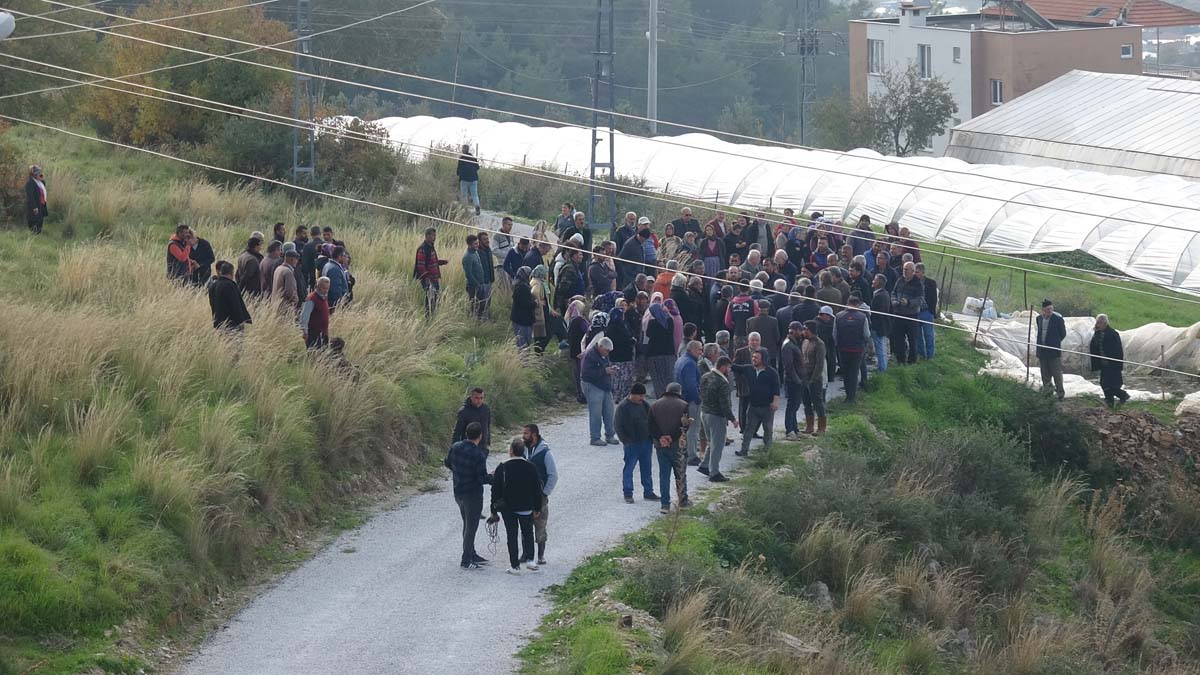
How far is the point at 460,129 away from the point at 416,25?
85.9ft

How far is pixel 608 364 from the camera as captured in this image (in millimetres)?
16875

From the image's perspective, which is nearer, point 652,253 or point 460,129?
point 652,253

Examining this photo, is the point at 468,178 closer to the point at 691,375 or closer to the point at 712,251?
the point at 712,251

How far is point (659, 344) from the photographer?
58.5 ft

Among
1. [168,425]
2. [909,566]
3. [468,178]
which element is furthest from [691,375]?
[468,178]

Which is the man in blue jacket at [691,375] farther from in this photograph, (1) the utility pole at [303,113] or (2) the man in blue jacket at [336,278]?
(1) the utility pole at [303,113]

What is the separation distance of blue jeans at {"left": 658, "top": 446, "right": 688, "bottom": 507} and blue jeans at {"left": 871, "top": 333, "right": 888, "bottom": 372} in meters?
7.02

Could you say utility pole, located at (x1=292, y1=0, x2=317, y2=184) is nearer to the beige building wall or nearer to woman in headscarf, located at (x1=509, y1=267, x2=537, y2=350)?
Result: woman in headscarf, located at (x1=509, y1=267, x2=537, y2=350)

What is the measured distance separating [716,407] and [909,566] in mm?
2799

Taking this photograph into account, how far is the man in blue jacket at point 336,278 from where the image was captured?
731 inches

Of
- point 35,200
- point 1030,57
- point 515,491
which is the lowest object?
point 515,491

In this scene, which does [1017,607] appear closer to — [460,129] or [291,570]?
[291,570]

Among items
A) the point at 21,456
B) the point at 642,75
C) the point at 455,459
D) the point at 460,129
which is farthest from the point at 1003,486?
the point at 642,75

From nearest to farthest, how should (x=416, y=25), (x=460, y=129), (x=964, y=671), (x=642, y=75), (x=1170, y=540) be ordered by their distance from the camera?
(x=964, y=671) → (x=1170, y=540) → (x=460, y=129) → (x=416, y=25) → (x=642, y=75)
